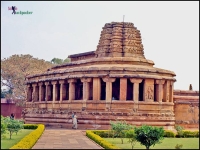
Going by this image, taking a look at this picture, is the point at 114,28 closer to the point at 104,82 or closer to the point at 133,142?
the point at 104,82

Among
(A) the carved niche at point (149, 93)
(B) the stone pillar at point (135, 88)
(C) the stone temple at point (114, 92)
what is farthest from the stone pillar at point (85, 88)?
(A) the carved niche at point (149, 93)

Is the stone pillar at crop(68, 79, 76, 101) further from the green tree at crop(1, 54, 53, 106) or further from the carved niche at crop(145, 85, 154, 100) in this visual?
the green tree at crop(1, 54, 53, 106)

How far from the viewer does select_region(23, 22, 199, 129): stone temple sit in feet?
91.1

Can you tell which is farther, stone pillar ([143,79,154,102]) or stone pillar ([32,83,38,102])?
stone pillar ([32,83,38,102])

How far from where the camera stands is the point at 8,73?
160 ft

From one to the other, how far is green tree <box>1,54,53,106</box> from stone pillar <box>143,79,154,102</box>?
2298 centimetres

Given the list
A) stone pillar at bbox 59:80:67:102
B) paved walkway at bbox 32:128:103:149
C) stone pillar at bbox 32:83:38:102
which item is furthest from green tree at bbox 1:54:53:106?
paved walkway at bbox 32:128:103:149

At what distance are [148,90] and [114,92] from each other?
8.62 feet

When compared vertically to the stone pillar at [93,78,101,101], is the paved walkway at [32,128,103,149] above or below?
below

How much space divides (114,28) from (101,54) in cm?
213

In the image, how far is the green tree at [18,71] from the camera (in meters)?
48.9

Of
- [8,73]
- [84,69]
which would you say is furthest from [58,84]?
[8,73]

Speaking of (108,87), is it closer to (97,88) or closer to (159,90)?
(97,88)

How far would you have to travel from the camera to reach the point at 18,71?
162ft
